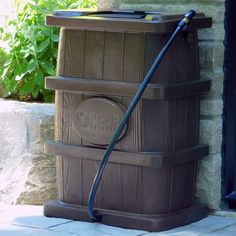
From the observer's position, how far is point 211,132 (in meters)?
4.78

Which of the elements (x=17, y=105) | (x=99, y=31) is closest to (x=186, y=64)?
(x=99, y=31)

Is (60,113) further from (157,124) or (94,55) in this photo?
(157,124)

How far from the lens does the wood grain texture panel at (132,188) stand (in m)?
4.49

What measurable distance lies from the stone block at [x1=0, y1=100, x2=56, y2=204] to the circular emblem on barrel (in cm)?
50

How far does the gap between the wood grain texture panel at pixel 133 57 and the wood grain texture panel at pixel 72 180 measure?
579mm

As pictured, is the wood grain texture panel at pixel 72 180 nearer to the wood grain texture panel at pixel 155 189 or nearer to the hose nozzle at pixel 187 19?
the wood grain texture panel at pixel 155 189

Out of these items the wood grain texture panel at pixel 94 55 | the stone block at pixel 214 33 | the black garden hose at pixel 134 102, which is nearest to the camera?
the black garden hose at pixel 134 102

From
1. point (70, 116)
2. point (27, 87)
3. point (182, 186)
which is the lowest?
point (182, 186)

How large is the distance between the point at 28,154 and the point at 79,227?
2.40ft

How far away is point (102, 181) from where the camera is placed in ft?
15.0

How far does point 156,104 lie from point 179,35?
39 cm

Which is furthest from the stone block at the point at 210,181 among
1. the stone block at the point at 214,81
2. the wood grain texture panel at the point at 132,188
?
the wood grain texture panel at the point at 132,188

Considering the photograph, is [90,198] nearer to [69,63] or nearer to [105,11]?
[69,63]

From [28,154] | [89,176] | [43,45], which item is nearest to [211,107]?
[89,176]
